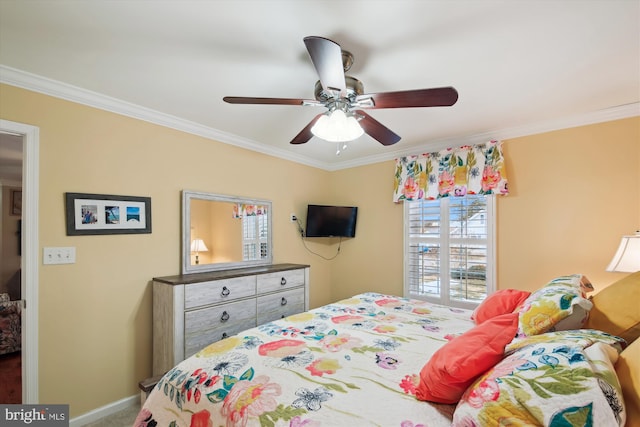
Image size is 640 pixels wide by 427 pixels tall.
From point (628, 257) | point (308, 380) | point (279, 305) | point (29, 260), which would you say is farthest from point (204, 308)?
point (628, 257)

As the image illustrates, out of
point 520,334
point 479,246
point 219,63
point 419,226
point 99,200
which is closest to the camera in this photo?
point 520,334

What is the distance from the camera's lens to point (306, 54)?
1729 mm

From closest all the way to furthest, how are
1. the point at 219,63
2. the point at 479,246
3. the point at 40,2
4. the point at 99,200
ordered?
1. the point at 40,2
2. the point at 219,63
3. the point at 99,200
4. the point at 479,246

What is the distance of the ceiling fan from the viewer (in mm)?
1366

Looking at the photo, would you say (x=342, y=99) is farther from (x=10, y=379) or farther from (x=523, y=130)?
(x=10, y=379)

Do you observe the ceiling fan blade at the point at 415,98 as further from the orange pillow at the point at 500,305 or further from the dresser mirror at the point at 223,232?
the dresser mirror at the point at 223,232

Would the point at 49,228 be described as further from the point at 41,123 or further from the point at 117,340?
the point at 117,340

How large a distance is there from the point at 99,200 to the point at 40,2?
1.32 metres

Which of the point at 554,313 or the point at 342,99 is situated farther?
the point at 342,99

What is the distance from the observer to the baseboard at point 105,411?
2115 mm

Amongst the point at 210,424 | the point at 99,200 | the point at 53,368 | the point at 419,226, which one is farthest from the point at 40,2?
the point at 419,226

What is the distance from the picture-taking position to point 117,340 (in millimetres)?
2332

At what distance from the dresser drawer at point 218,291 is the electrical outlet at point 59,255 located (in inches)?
31.8

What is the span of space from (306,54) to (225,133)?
163cm
